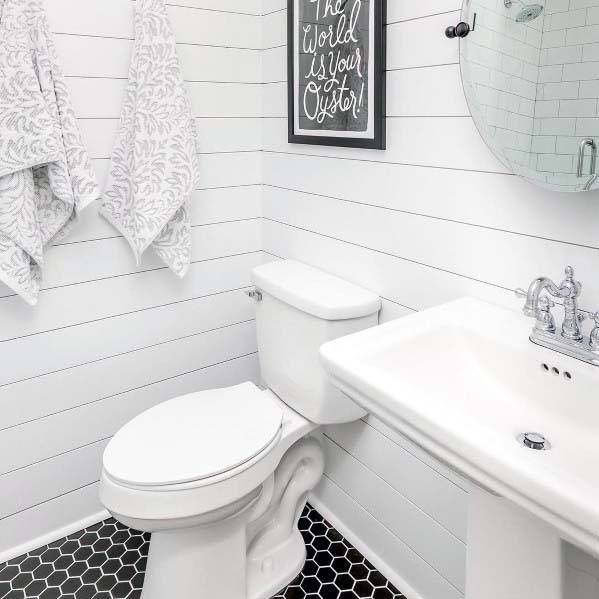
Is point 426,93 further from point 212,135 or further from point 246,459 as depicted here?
point 246,459

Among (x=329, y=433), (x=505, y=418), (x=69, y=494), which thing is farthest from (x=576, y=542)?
(x=69, y=494)

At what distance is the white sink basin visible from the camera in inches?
28.7

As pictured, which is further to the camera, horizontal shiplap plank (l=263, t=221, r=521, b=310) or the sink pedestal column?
horizontal shiplap plank (l=263, t=221, r=521, b=310)

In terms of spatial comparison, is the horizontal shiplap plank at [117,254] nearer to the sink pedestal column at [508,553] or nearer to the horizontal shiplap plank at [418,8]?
the horizontal shiplap plank at [418,8]

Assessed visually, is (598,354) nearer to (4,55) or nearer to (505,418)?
(505,418)

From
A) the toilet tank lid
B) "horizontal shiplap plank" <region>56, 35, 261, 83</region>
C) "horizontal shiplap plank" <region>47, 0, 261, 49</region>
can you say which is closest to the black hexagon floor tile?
the toilet tank lid

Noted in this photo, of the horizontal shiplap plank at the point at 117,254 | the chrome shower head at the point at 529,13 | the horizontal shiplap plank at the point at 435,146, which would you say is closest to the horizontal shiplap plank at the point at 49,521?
the horizontal shiplap plank at the point at 117,254

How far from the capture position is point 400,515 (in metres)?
1.66

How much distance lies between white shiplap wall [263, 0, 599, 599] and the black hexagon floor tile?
7 centimetres

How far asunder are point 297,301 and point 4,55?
3.08ft

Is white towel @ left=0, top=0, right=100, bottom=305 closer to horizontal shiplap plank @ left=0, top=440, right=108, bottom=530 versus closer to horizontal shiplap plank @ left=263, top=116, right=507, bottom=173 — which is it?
horizontal shiplap plank @ left=0, top=440, right=108, bottom=530

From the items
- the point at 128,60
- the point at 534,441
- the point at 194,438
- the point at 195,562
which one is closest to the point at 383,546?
the point at 195,562

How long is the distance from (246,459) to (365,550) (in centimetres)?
66

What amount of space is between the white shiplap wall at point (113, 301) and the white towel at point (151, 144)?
0.20ft
